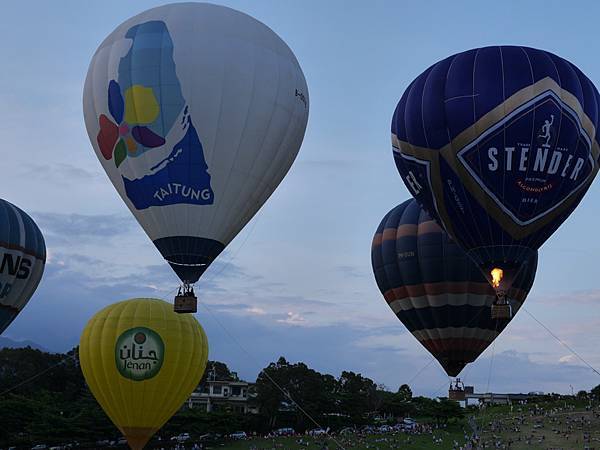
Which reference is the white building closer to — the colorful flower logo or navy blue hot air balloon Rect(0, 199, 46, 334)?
navy blue hot air balloon Rect(0, 199, 46, 334)

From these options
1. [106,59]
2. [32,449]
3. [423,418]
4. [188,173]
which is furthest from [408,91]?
[423,418]

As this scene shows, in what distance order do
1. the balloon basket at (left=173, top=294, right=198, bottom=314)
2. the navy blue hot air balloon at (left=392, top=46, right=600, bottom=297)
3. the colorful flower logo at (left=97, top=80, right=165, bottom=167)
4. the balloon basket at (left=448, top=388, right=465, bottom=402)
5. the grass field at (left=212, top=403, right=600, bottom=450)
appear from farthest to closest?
the grass field at (left=212, top=403, right=600, bottom=450) → the balloon basket at (left=448, top=388, right=465, bottom=402) → the colorful flower logo at (left=97, top=80, right=165, bottom=167) → the balloon basket at (left=173, top=294, right=198, bottom=314) → the navy blue hot air balloon at (left=392, top=46, right=600, bottom=297)

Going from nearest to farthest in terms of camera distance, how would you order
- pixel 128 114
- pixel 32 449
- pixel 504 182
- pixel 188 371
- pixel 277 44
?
pixel 504 182, pixel 128 114, pixel 277 44, pixel 188 371, pixel 32 449

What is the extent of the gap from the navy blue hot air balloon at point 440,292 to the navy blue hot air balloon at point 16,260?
16041 mm

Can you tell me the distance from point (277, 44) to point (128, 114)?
510cm

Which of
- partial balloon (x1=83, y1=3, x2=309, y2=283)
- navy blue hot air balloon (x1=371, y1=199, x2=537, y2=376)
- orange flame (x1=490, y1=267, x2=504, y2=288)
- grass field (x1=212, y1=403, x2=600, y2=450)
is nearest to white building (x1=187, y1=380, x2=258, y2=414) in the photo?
grass field (x1=212, y1=403, x2=600, y2=450)

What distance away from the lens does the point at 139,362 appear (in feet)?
94.6

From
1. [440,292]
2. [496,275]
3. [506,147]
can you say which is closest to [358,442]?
[440,292]

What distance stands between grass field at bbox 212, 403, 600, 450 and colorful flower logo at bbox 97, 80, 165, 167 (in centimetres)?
2743

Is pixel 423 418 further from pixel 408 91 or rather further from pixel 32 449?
pixel 408 91

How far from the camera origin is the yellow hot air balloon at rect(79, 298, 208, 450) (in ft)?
94.8

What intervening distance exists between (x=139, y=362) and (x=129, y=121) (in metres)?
11.8

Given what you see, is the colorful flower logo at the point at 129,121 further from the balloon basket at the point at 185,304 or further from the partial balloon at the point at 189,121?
the balloon basket at the point at 185,304

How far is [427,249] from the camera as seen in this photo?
86.0ft
